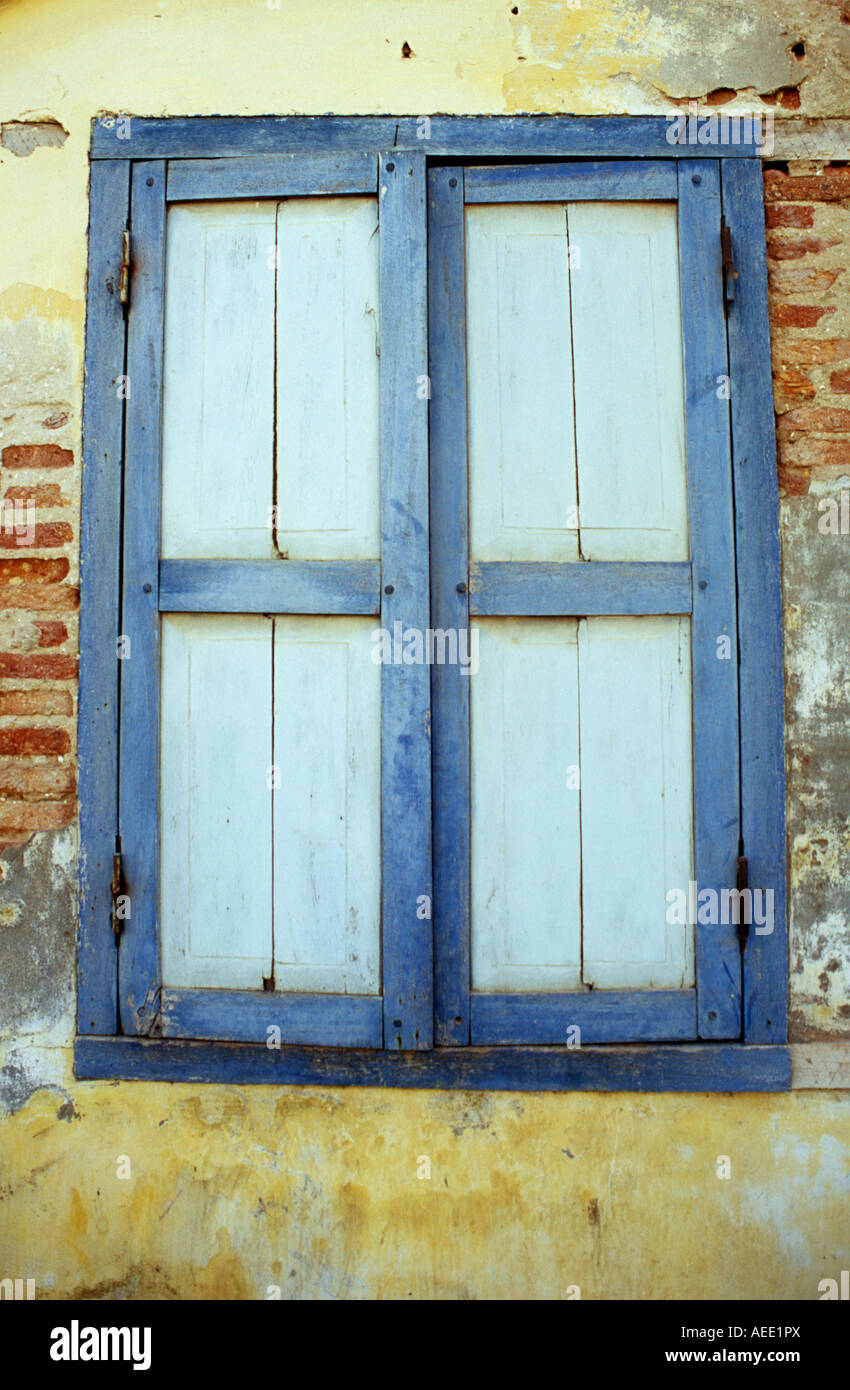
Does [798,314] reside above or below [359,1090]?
above

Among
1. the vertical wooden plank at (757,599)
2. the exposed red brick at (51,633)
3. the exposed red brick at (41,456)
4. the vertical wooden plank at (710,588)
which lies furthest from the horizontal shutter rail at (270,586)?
the vertical wooden plank at (757,599)

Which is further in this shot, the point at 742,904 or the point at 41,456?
the point at 41,456

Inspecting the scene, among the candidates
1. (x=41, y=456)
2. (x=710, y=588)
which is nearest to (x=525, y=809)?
(x=710, y=588)

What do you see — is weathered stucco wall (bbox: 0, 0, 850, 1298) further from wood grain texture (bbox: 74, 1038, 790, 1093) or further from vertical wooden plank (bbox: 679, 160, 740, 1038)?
vertical wooden plank (bbox: 679, 160, 740, 1038)

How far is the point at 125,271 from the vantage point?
2.46 m

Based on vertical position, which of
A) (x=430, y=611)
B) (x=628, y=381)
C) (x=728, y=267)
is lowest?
(x=430, y=611)

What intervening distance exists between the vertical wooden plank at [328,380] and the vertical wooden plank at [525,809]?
458 millimetres

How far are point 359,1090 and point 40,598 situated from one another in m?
1.46

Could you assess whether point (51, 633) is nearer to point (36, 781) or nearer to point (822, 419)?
point (36, 781)

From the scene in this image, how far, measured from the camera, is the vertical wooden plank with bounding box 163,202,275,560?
2471 millimetres

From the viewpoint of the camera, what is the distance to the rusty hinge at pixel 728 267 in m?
2.43

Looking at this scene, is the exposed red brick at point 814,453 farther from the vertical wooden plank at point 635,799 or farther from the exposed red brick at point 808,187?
the exposed red brick at point 808,187

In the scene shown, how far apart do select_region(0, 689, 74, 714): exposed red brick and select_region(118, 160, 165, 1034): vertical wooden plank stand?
16 centimetres

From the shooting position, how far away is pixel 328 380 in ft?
8.12
